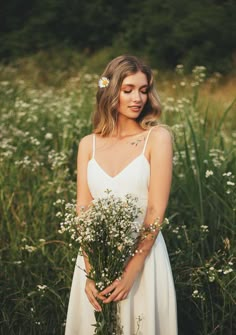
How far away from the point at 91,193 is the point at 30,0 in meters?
18.4

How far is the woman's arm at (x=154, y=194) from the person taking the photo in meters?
3.02

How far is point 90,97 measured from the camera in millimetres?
6922

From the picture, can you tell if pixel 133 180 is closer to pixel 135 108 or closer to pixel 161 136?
pixel 161 136

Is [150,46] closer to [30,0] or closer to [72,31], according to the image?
[72,31]

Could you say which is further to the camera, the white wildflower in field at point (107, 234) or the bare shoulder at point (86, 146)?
the bare shoulder at point (86, 146)

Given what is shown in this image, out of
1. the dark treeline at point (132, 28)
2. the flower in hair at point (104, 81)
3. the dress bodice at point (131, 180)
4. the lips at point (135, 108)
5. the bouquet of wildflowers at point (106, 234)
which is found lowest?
the bouquet of wildflowers at point (106, 234)

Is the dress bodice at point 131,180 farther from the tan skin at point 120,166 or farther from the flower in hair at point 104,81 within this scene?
the flower in hair at point 104,81

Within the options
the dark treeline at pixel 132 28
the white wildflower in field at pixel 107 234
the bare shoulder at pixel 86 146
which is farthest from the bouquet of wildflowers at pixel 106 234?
the dark treeline at pixel 132 28

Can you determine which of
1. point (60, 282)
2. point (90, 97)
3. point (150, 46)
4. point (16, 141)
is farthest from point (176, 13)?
point (60, 282)

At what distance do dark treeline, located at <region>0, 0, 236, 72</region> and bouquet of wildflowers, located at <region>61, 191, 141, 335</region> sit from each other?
12797 millimetres

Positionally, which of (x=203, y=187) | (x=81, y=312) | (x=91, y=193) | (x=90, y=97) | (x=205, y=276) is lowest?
(x=81, y=312)

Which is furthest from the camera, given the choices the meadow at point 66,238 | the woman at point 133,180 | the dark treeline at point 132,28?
the dark treeline at point 132,28

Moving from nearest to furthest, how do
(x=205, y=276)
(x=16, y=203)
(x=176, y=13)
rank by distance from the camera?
(x=205, y=276), (x=16, y=203), (x=176, y=13)

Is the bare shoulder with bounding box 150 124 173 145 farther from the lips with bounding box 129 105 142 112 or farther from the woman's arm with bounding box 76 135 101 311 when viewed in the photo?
the woman's arm with bounding box 76 135 101 311
